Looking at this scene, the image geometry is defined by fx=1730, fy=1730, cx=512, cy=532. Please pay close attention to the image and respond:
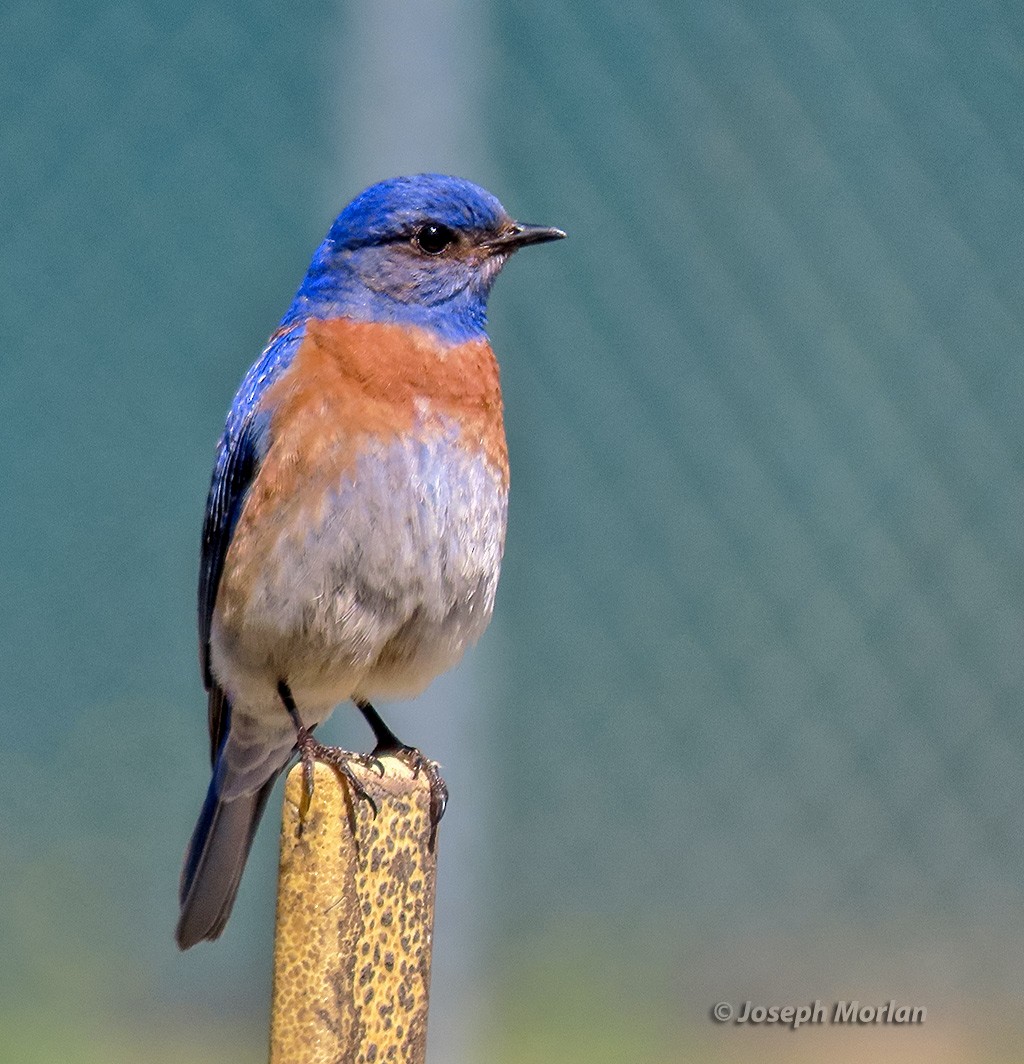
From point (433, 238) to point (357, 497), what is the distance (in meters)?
0.60

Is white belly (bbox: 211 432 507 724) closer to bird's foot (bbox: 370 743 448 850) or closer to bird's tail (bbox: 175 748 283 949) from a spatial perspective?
bird's foot (bbox: 370 743 448 850)

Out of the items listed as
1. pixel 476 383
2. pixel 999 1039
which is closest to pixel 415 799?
pixel 476 383

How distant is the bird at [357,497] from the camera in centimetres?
286

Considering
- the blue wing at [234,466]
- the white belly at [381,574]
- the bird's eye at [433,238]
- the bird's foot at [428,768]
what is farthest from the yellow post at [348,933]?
the bird's eye at [433,238]

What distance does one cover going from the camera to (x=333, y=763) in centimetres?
238

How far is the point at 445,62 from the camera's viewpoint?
408 centimetres

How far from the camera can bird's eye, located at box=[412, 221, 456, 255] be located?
3.17 m

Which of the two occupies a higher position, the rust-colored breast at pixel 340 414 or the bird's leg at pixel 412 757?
the rust-colored breast at pixel 340 414

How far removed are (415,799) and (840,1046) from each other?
2.39 metres

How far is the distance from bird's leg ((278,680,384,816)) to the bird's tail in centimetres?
33

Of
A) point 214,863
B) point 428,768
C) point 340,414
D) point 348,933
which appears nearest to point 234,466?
point 340,414

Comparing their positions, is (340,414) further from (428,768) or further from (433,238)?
(428,768)

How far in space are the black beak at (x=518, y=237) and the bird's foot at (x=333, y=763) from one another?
0.98 m

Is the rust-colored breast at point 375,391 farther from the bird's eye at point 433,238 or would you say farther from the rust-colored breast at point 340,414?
the bird's eye at point 433,238
